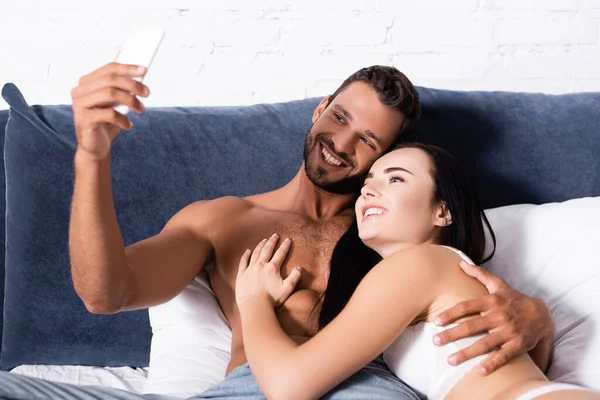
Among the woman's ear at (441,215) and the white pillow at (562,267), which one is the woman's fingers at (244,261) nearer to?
the woman's ear at (441,215)

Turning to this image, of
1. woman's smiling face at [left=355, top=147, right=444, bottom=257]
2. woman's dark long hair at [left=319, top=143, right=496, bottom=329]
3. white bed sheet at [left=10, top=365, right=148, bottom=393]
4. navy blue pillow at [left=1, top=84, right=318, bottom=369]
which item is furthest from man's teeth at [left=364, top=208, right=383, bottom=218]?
white bed sheet at [left=10, top=365, right=148, bottom=393]

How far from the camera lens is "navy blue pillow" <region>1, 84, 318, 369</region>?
1979 millimetres

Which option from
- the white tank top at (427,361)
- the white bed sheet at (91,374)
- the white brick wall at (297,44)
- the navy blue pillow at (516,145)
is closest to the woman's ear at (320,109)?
the navy blue pillow at (516,145)

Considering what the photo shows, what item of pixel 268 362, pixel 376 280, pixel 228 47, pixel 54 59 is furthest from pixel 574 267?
pixel 54 59

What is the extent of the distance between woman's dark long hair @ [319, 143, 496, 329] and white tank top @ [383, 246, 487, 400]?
A: 0.40 feet

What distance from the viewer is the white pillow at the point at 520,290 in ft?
5.80

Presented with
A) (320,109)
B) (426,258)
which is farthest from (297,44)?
(426,258)

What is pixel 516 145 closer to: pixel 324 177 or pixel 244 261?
pixel 324 177

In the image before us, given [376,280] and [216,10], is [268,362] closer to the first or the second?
[376,280]

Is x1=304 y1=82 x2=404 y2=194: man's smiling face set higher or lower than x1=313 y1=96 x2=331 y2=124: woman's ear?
lower

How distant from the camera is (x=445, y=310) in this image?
1.46m

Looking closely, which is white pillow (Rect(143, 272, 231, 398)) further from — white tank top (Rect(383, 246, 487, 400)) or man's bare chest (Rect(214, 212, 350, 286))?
white tank top (Rect(383, 246, 487, 400))

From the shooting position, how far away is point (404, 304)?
4.71 ft

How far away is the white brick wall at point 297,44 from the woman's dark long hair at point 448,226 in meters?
0.79
